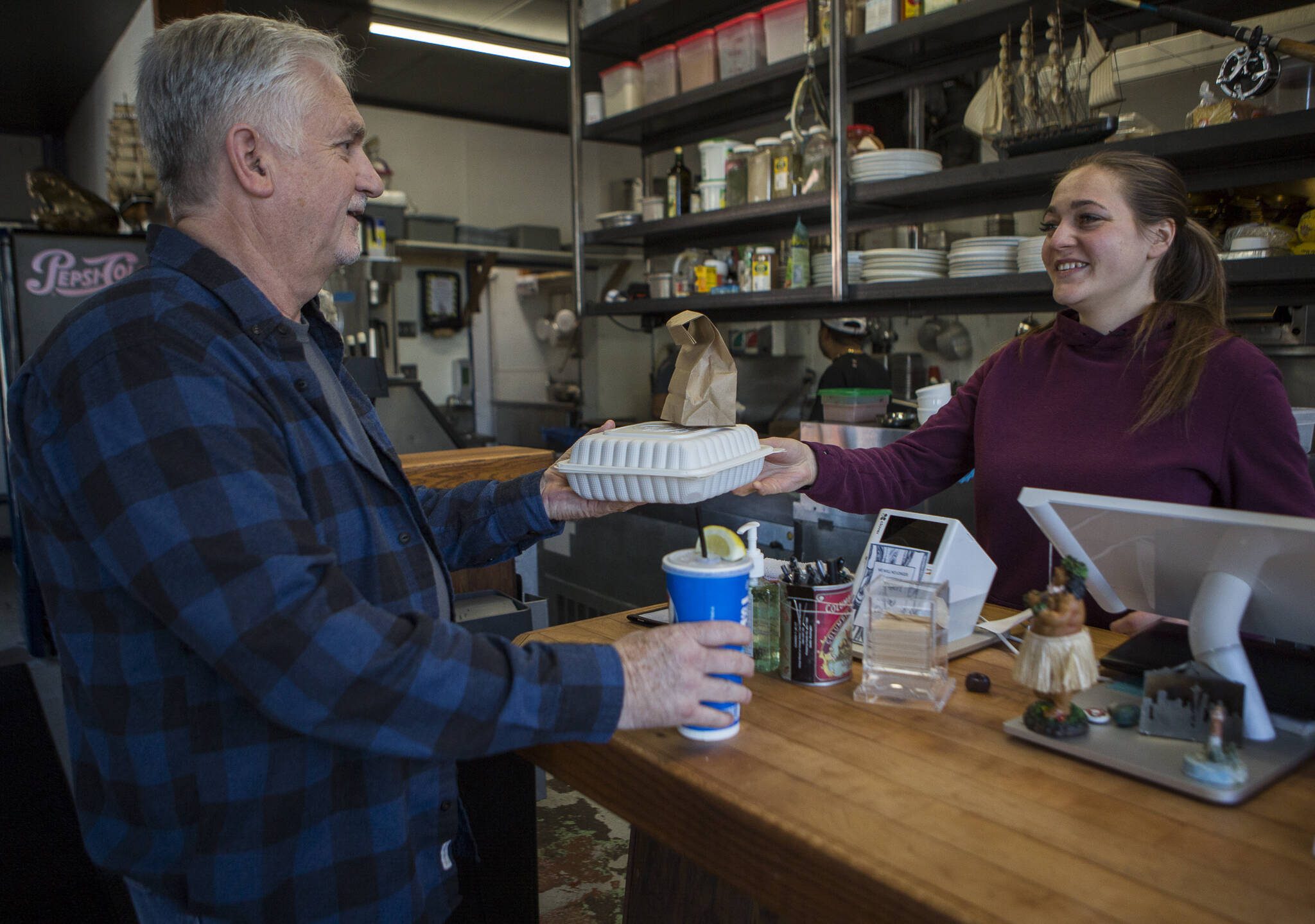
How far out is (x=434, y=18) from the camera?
5949 millimetres

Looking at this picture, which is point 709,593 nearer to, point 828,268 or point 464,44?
point 828,268

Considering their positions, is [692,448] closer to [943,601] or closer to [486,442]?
[943,601]

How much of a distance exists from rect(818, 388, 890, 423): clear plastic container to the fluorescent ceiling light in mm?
3907

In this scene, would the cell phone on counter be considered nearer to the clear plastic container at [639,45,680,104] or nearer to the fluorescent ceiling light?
the clear plastic container at [639,45,680,104]

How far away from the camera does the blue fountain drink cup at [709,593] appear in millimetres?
957

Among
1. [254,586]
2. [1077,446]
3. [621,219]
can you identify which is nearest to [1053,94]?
[1077,446]

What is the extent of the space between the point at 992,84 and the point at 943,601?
7.66ft

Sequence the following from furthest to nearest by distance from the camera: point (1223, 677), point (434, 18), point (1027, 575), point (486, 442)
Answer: point (486, 442), point (434, 18), point (1027, 575), point (1223, 677)

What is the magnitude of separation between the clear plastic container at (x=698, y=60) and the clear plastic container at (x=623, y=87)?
0.96 feet

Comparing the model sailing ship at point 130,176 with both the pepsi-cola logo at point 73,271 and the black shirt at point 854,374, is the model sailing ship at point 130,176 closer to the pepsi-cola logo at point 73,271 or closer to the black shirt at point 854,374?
the pepsi-cola logo at point 73,271

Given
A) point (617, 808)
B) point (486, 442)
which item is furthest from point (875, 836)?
point (486, 442)

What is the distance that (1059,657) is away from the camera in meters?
0.97

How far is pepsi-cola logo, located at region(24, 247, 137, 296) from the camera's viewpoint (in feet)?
11.3

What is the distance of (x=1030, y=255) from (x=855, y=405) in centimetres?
69
